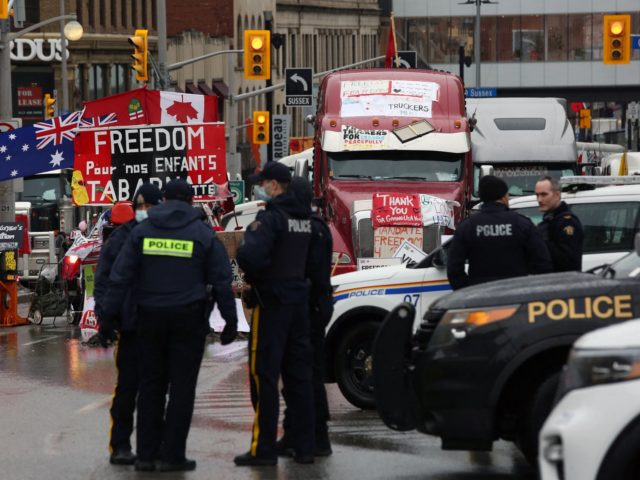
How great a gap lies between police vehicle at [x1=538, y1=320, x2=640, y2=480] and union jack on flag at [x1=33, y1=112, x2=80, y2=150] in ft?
52.5

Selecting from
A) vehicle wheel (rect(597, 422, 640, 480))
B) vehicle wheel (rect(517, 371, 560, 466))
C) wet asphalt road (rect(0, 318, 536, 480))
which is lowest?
wet asphalt road (rect(0, 318, 536, 480))

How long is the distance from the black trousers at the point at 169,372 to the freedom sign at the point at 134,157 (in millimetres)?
11280

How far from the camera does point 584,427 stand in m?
7.17

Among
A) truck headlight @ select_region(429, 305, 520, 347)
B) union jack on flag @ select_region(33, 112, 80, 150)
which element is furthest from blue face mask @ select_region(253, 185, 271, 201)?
union jack on flag @ select_region(33, 112, 80, 150)

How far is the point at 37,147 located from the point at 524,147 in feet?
28.9

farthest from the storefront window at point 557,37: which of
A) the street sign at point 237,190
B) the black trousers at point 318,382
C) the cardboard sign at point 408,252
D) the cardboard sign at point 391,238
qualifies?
the black trousers at point 318,382

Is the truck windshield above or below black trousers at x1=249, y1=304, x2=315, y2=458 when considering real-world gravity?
above

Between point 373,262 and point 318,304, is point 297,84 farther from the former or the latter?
point 318,304

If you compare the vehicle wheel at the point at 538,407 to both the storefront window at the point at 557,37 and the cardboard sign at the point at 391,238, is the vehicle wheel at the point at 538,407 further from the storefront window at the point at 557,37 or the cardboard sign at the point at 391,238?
the storefront window at the point at 557,37

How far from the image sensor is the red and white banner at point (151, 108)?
2230 cm

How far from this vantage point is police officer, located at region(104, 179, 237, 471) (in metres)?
10.0

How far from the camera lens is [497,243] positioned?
11.3 meters

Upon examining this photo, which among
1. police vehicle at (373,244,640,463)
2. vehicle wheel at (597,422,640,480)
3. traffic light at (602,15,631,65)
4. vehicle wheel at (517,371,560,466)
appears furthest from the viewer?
traffic light at (602,15,631,65)

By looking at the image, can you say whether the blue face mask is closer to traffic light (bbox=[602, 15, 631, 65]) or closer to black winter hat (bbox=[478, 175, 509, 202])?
black winter hat (bbox=[478, 175, 509, 202])
